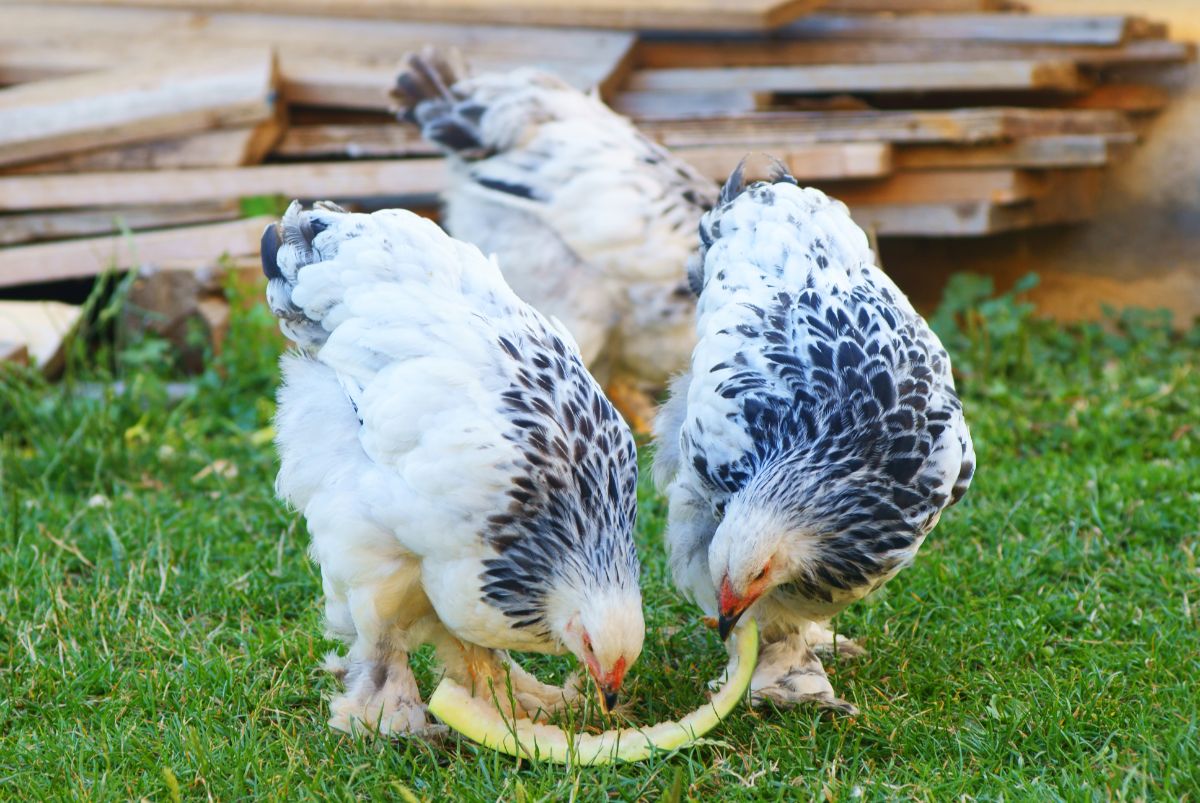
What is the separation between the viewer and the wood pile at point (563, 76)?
6.10 metres

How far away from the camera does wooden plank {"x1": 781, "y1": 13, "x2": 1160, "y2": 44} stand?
6.46 meters

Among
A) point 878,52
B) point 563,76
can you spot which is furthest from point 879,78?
point 563,76

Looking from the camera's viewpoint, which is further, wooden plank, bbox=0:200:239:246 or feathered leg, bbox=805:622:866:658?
wooden plank, bbox=0:200:239:246

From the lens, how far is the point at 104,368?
5395 mm

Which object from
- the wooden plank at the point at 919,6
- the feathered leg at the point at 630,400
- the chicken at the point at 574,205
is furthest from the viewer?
the wooden plank at the point at 919,6

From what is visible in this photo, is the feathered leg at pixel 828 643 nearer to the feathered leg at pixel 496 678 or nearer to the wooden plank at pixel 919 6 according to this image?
the feathered leg at pixel 496 678

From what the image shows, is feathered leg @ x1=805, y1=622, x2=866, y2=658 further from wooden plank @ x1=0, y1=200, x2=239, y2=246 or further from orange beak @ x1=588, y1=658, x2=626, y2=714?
wooden plank @ x1=0, y1=200, x2=239, y2=246

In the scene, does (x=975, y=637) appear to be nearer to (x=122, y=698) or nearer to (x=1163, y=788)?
(x=1163, y=788)

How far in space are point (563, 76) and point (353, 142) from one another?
44.1 inches

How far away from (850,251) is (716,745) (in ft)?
4.65

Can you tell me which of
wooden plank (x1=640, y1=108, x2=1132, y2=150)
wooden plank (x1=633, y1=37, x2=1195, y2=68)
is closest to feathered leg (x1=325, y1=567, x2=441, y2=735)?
wooden plank (x1=640, y1=108, x2=1132, y2=150)

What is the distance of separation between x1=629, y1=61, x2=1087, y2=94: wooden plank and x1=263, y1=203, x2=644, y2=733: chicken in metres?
3.61

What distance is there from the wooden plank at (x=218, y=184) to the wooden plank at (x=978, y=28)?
230cm

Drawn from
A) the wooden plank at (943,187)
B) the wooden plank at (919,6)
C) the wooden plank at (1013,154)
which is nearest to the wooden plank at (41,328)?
the wooden plank at (943,187)
